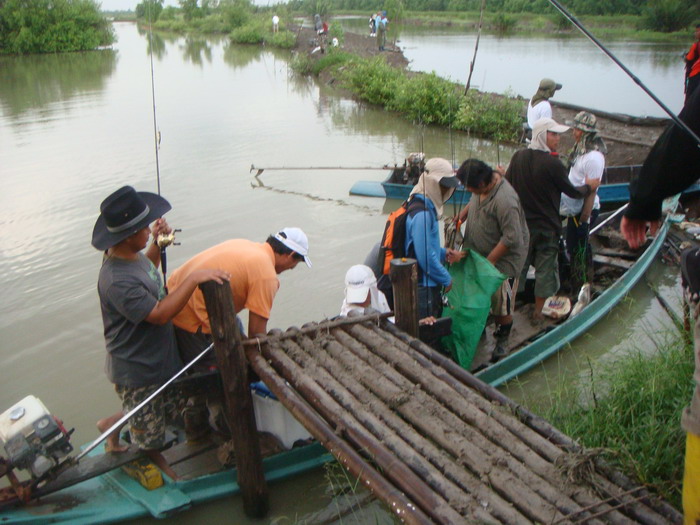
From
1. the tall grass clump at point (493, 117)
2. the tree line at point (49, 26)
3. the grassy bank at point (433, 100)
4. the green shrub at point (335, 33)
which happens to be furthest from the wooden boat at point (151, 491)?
the tree line at point (49, 26)

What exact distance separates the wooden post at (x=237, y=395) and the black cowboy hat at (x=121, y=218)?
50cm

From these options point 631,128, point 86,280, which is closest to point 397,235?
point 86,280

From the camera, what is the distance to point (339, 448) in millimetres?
2895

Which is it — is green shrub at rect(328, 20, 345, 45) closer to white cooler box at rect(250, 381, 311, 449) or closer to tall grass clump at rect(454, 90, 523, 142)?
tall grass clump at rect(454, 90, 523, 142)

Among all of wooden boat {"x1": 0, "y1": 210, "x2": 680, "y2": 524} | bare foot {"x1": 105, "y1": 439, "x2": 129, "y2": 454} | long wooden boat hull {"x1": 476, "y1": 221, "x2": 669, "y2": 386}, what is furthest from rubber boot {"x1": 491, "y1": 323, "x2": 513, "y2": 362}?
bare foot {"x1": 105, "y1": 439, "x2": 129, "y2": 454}

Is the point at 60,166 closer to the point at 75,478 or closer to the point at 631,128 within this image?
the point at 75,478

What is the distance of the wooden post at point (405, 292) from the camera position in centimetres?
373

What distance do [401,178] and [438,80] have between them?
7.76m

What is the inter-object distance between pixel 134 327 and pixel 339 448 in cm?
140

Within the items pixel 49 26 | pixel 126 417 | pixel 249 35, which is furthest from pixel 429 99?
pixel 49 26

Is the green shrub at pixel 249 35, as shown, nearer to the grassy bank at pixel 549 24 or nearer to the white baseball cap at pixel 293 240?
the grassy bank at pixel 549 24

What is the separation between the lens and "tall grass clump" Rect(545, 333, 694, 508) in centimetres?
318

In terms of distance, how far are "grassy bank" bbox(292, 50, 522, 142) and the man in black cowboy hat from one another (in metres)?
9.63

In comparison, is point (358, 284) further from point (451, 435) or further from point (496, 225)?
point (451, 435)
